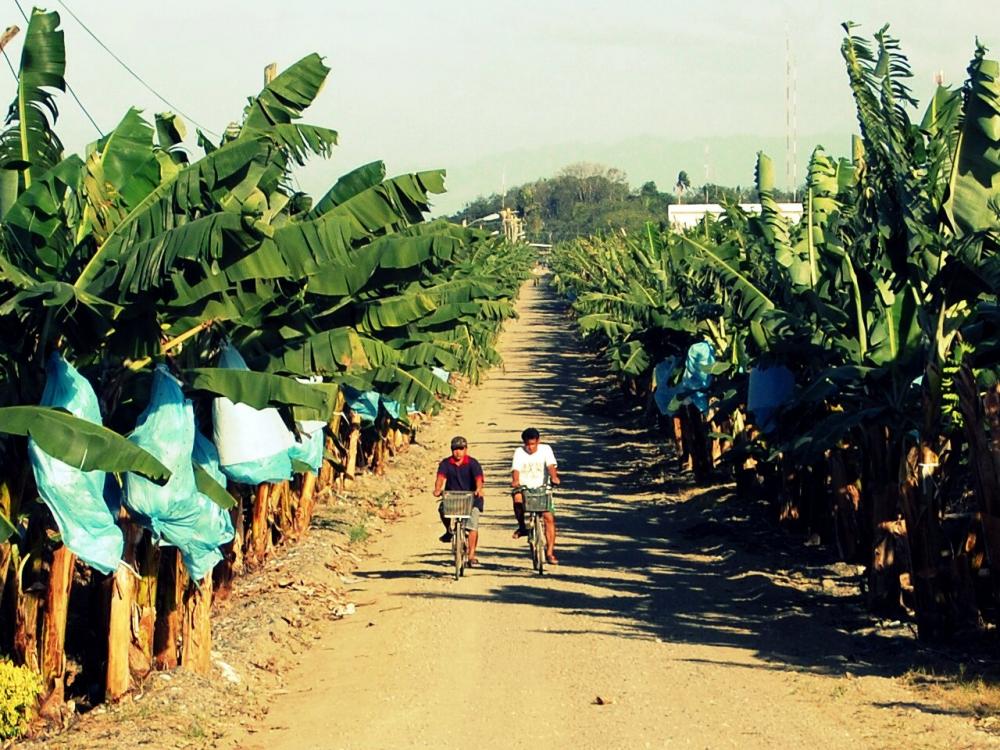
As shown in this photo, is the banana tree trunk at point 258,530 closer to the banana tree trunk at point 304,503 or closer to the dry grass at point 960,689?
the banana tree trunk at point 304,503

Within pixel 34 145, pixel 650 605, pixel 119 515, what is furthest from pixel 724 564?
pixel 34 145

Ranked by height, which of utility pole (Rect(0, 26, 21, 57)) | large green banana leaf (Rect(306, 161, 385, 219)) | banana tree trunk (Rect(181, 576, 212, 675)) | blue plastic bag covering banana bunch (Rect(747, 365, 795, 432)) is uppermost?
utility pole (Rect(0, 26, 21, 57))

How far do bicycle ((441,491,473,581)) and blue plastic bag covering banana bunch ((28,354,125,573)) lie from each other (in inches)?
263

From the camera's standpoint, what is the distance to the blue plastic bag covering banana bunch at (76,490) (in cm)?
937

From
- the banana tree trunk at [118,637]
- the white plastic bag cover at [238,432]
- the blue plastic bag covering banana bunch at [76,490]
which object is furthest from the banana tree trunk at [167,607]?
the blue plastic bag covering banana bunch at [76,490]

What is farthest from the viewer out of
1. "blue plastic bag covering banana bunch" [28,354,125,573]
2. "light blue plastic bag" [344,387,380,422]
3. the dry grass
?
"light blue plastic bag" [344,387,380,422]

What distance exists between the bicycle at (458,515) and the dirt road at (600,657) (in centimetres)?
33

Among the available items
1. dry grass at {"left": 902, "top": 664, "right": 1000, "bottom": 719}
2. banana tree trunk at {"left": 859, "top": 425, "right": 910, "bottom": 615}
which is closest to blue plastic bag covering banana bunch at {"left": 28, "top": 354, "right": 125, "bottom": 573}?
dry grass at {"left": 902, "top": 664, "right": 1000, "bottom": 719}

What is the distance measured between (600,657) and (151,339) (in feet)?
15.8

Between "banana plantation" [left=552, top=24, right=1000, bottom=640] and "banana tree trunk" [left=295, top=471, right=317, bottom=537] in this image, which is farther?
"banana tree trunk" [left=295, top=471, right=317, bottom=537]

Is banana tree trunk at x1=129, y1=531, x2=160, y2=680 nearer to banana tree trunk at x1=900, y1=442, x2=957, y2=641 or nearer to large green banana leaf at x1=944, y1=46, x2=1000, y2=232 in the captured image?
banana tree trunk at x1=900, y1=442, x2=957, y2=641

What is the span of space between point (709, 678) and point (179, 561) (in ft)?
14.3

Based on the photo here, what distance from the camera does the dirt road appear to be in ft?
33.9

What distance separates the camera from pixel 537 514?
1647cm
